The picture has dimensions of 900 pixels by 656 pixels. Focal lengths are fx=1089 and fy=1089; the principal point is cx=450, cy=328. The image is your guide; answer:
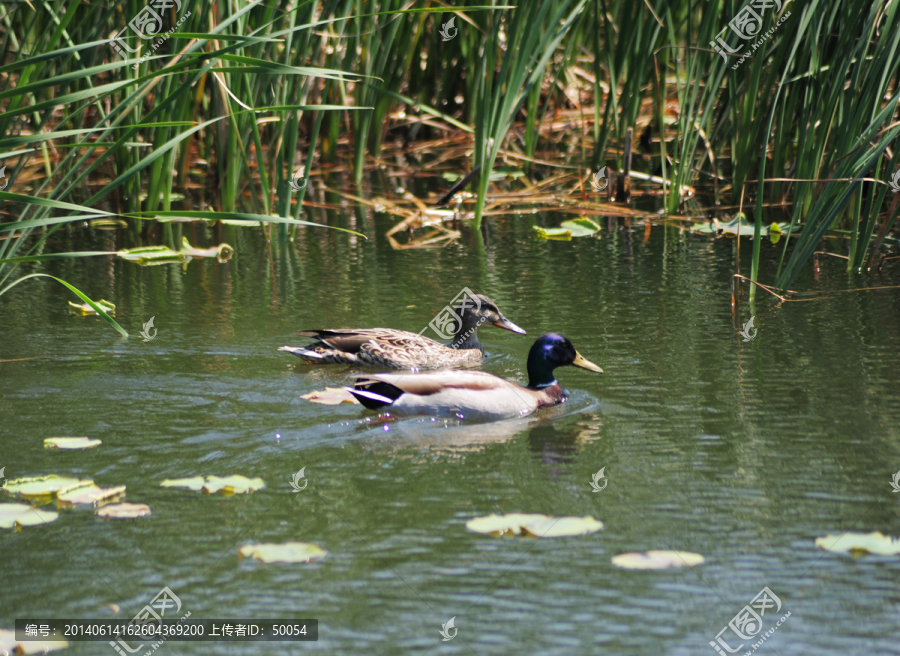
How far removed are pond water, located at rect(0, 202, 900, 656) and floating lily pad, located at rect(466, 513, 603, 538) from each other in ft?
0.14

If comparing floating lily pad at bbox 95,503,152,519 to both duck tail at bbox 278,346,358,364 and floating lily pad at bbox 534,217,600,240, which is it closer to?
duck tail at bbox 278,346,358,364

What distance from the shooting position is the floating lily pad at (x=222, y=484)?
4.44m

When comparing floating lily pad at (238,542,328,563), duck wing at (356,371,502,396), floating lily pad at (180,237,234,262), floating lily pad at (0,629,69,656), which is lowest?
floating lily pad at (0,629,69,656)

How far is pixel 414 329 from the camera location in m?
7.20

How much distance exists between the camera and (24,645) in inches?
130

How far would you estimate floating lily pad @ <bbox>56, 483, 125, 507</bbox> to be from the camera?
14.1ft

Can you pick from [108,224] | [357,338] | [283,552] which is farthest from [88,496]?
[108,224]

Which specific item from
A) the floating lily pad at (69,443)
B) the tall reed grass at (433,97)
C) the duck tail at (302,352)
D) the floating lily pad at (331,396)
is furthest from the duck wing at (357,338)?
the floating lily pad at (69,443)

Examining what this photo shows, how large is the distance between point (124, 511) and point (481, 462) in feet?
5.11

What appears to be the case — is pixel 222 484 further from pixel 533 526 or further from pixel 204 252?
pixel 204 252

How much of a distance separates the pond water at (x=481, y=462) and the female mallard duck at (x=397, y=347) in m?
0.24

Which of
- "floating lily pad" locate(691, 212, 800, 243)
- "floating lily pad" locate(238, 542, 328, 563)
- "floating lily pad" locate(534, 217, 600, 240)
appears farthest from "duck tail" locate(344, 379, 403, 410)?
"floating lily pad" locate(691, 212, 800, 243)

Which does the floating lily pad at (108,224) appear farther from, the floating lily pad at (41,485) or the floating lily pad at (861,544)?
the floating lily pad at (861,544)

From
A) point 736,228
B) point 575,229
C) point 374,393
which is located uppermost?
point 736,228
